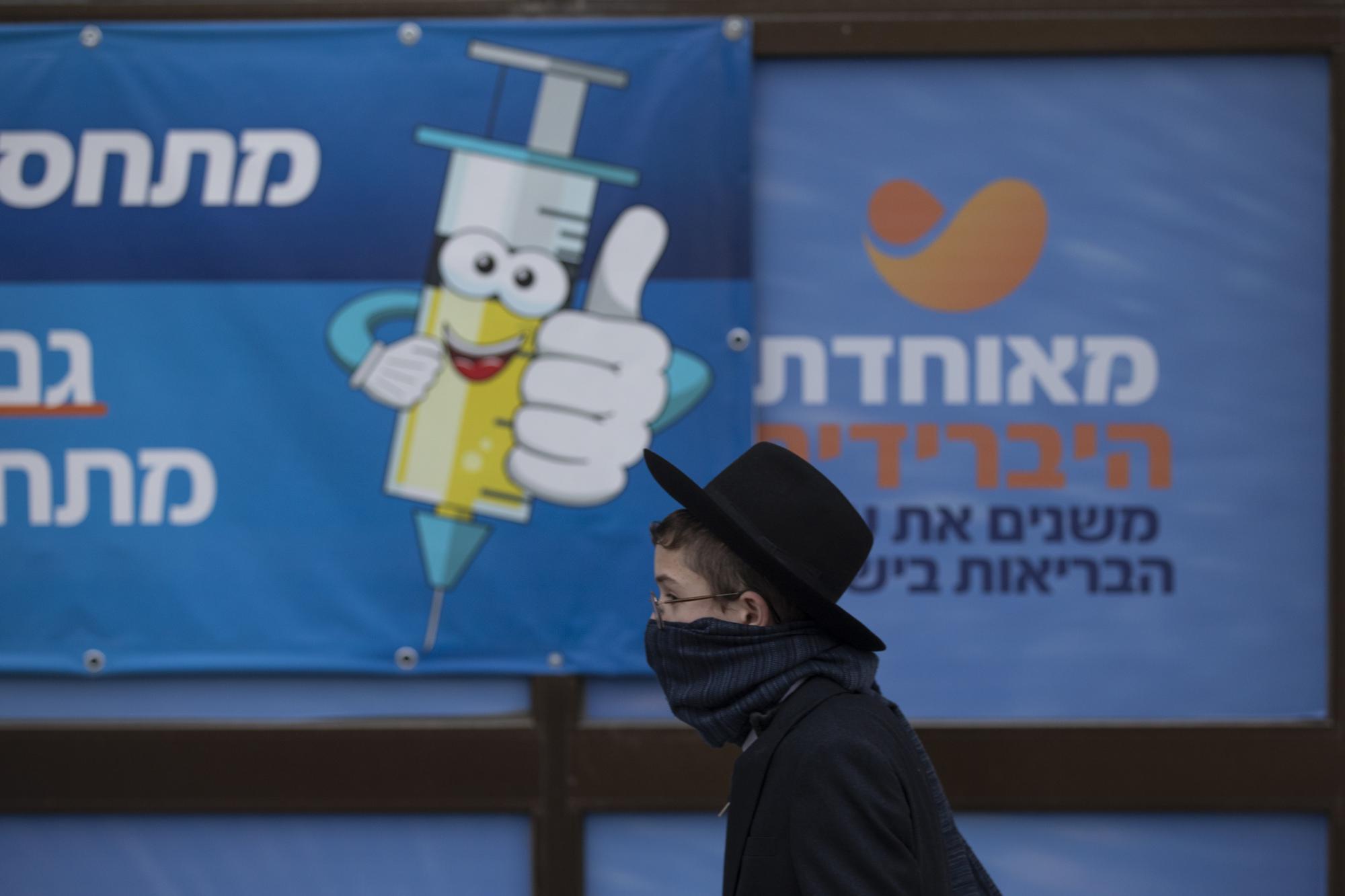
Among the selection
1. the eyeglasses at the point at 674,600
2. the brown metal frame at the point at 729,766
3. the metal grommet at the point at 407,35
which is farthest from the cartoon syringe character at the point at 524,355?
the eyeglasses at the point at 674,600

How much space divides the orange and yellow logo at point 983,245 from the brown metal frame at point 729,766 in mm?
397

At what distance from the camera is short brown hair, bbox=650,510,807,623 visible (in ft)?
5.57

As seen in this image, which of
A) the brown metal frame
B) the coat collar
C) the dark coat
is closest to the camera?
the dark coat

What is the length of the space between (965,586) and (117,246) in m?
2.49

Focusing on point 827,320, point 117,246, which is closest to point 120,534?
point 117,246

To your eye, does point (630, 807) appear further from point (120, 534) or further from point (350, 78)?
point (350, 78)

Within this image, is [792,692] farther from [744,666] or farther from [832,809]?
[832,809]

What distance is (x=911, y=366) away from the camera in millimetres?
3143

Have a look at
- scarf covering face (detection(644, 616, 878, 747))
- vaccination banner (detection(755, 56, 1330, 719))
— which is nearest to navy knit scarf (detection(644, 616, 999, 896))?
scarf covering face (detection(644, 616, 878, 747))

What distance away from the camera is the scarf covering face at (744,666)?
1662 mm

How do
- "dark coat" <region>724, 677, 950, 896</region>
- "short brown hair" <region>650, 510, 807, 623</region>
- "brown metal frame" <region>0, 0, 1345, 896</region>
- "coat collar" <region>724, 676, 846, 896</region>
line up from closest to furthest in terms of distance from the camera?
1. "dark coat" <region>724, 677, 950, 896</region>
2. "coat collar" <region>724, 676, 846, 896</region>
3. "short brown hair" <region>650, 510, 807, 623</region>
4. "brown metal frame" <region>0, 0, 1345, 896</region>

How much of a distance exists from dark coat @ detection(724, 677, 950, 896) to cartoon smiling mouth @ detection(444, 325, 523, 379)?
66.8 inches

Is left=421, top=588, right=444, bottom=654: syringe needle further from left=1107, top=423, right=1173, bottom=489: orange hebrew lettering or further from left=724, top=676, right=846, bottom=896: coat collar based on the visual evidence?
left=1107, top=423, right=1173, bottom=489: orange hebrew lettering

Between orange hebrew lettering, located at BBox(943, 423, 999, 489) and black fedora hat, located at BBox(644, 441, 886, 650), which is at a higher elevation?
orange hebrew lettering, located at BBox(943, 423, 999, 489)
